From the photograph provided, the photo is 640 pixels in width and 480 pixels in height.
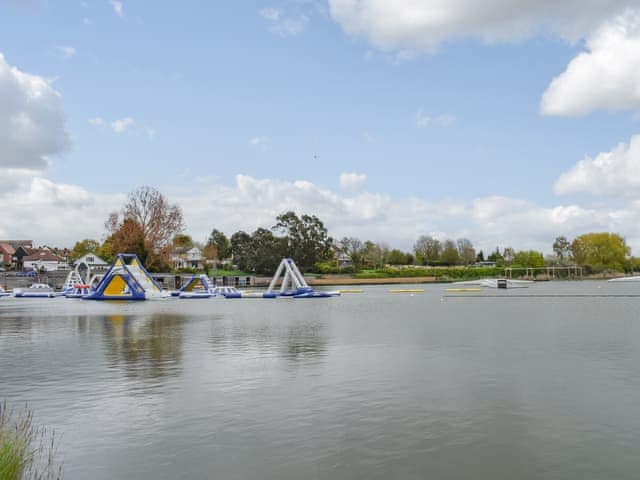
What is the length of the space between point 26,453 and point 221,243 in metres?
168

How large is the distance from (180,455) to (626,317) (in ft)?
117

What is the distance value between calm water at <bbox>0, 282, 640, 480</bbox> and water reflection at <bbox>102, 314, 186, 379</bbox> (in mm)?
156

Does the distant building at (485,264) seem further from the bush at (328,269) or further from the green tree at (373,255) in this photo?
the bush at (328,269)

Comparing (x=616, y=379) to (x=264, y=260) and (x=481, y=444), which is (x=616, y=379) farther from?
(x=264, y=260)

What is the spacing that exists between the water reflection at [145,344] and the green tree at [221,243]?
5304 inches

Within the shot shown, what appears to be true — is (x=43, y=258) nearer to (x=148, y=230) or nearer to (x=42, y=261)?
(x=42, y=261)

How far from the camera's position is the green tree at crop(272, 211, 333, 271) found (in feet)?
429

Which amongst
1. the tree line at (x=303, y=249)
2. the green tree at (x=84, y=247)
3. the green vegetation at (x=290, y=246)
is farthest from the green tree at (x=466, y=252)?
the green tree at (x=84, y=247)

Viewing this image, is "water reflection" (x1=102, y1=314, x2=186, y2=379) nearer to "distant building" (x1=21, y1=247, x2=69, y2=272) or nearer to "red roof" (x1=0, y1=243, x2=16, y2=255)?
"distant building" (x1=21, y1=247, x2=69, y2=272)

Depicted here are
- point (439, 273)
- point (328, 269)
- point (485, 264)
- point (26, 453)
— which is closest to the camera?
point (26, 453)

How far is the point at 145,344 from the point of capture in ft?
80.5

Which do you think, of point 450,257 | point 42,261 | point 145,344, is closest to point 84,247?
point 42,261

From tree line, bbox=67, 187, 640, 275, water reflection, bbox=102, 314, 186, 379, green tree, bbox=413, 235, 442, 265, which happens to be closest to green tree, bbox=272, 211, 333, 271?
tree line, bbox=67, 187, 640, 275

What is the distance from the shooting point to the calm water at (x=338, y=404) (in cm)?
927
